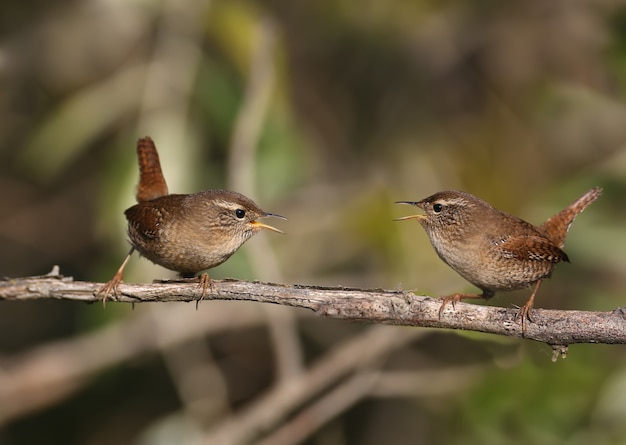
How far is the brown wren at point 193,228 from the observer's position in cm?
371

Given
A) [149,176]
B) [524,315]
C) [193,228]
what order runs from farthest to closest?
[149,176] < [193,228] < [524,315]

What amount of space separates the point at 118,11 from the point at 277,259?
211 centimetres

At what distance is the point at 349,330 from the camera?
22.3 ft

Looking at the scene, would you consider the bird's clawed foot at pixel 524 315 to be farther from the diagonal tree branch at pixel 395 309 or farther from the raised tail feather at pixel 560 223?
the raised tail feather at pixel 560 223

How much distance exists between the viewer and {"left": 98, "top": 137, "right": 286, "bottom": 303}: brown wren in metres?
3.71

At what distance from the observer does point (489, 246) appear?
11.3ft

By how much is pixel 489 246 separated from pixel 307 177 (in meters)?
3.32

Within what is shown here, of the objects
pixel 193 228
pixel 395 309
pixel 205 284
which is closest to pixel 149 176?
pixel 193 228

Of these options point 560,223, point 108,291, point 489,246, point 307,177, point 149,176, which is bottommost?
point 108,291

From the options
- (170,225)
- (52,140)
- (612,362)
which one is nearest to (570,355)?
(612,362)

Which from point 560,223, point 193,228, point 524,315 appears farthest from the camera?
point 560,223

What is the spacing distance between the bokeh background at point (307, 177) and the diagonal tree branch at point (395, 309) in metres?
1.59

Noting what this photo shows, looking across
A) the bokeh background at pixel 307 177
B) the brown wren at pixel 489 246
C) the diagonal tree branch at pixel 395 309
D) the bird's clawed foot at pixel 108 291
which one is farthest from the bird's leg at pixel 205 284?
the bokeh background at pixel 307 177

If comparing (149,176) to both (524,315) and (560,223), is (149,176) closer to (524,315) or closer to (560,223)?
(560,223)
